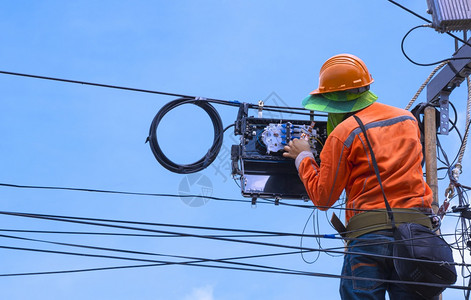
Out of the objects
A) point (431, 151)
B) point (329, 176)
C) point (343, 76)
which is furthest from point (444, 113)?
point (329, 176)

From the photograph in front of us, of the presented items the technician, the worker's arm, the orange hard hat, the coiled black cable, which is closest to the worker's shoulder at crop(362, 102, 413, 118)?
the technician

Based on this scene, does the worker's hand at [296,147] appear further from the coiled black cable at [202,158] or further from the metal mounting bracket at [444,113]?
the metal mounting bracket at [444,113]

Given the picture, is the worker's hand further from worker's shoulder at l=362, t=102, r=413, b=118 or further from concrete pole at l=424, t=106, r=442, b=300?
concrete pole at l=424, t=106, r=442, b=300

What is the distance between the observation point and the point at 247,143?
22.3 feet

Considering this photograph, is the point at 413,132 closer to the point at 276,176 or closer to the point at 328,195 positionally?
the point at 328,195

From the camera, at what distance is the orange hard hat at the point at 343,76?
21.3ft

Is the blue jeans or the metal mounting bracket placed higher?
the metal mounting bracket

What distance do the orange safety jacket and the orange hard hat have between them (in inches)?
19.1

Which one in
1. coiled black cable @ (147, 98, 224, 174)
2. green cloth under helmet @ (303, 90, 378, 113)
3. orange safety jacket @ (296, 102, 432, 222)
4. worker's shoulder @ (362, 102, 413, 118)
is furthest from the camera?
coiled black cable @ (147, 98, 224, 174)

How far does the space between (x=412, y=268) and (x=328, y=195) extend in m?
0.87

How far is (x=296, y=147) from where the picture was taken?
21.6 ft

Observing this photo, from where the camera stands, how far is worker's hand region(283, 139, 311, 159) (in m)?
6.55

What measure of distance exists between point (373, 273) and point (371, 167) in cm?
82

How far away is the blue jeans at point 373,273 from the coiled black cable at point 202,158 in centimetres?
183
